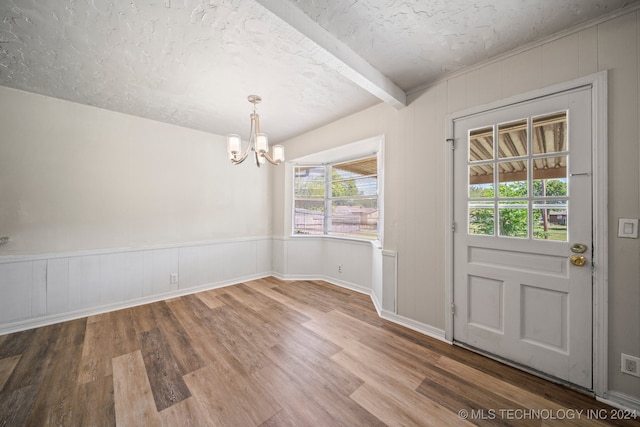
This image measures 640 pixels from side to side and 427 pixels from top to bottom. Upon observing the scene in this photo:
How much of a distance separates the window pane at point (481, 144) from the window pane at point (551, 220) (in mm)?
559

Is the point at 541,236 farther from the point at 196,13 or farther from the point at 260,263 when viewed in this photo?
the point at 260,263

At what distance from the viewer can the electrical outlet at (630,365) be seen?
1.45 m

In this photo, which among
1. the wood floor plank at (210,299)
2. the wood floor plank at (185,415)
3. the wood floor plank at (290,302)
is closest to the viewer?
the wood floor plank at (185,415)

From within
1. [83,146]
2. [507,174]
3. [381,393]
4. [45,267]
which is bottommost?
[381,393]

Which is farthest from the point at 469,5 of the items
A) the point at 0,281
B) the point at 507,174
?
the point at 0,281

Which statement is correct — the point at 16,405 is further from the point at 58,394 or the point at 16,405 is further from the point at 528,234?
the point at 528,234

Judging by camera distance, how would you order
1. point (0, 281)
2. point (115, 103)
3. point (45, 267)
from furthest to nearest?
1. point (115, 103)
2. point (45, 267)
3. point (0, 281)

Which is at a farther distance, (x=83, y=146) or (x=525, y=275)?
(x=83, y=146)

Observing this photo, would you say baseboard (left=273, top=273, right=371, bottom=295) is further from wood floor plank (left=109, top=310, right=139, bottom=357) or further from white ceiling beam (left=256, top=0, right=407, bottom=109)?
white ceiling beam (left=256, top=0, right=407, bottom=109)

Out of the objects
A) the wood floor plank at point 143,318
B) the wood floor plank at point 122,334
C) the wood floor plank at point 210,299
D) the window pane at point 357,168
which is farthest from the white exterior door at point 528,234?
the wood floor plank at point 143,318

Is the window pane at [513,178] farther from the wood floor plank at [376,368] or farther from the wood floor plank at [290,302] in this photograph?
the wood floor plank at [290,302]

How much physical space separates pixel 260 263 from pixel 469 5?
4197 millimetres

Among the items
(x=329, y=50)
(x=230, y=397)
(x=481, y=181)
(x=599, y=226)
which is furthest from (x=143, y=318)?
(x=599, y=226)

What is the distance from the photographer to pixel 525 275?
186cm
